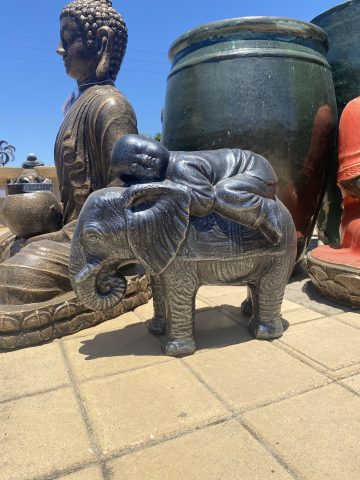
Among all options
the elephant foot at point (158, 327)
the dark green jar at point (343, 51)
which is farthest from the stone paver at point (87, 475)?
the dark green jar at point (343, 51)

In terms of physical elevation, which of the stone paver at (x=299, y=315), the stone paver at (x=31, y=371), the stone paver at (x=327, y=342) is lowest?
the stone paver at (x=299, y=315)

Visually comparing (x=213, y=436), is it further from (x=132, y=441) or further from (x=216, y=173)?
(x=216, y=173)

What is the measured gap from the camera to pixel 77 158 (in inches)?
91.2

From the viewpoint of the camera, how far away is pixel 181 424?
3.91 feet

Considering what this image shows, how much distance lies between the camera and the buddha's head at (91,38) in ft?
7.64

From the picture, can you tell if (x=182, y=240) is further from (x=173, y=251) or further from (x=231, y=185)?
(x=231, y=185)

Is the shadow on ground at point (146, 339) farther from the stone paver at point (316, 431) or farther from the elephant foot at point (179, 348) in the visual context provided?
the stone paver at point (316, 431)

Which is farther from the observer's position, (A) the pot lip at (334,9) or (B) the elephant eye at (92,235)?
(A) the pot lip at (334,9)

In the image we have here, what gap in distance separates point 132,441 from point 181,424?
16 cm

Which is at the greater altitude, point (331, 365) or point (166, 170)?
point (166, 170)

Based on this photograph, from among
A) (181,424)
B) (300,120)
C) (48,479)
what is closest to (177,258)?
(181,424)

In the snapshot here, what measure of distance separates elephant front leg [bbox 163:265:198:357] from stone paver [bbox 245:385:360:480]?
19.5 inches

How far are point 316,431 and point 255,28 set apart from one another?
2.38m

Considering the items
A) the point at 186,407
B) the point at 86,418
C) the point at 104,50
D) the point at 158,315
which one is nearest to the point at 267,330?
the point at 158,315
